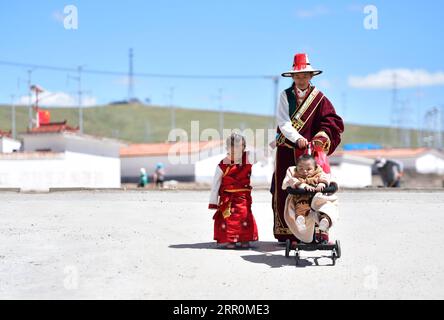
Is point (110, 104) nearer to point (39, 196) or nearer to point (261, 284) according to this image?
point (39, 196)

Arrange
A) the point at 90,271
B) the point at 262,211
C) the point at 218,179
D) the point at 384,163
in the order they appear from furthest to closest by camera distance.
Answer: the point at 384,163, the point at 262,211, the point at 218,179, the point at 90,271

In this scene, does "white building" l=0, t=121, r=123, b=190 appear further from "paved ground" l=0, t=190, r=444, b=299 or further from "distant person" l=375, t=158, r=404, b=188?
"paved ground" l=0, t=190, r=444, b=299

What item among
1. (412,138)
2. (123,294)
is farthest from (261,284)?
(412,138)

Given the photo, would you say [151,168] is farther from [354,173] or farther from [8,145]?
[354,173]

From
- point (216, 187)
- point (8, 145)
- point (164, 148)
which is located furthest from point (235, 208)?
point (164, 148)

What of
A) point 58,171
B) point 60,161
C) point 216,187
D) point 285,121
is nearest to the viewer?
point 285,121

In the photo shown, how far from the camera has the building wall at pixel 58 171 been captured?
34000 mm

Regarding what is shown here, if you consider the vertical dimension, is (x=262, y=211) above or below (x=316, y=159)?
below

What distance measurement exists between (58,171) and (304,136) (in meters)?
29.9

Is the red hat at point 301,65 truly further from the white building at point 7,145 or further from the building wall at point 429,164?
the building wall at point 429,164

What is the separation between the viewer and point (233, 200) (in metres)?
9.59

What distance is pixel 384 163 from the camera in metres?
34.2

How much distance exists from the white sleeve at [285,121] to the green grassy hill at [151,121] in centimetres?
14030
